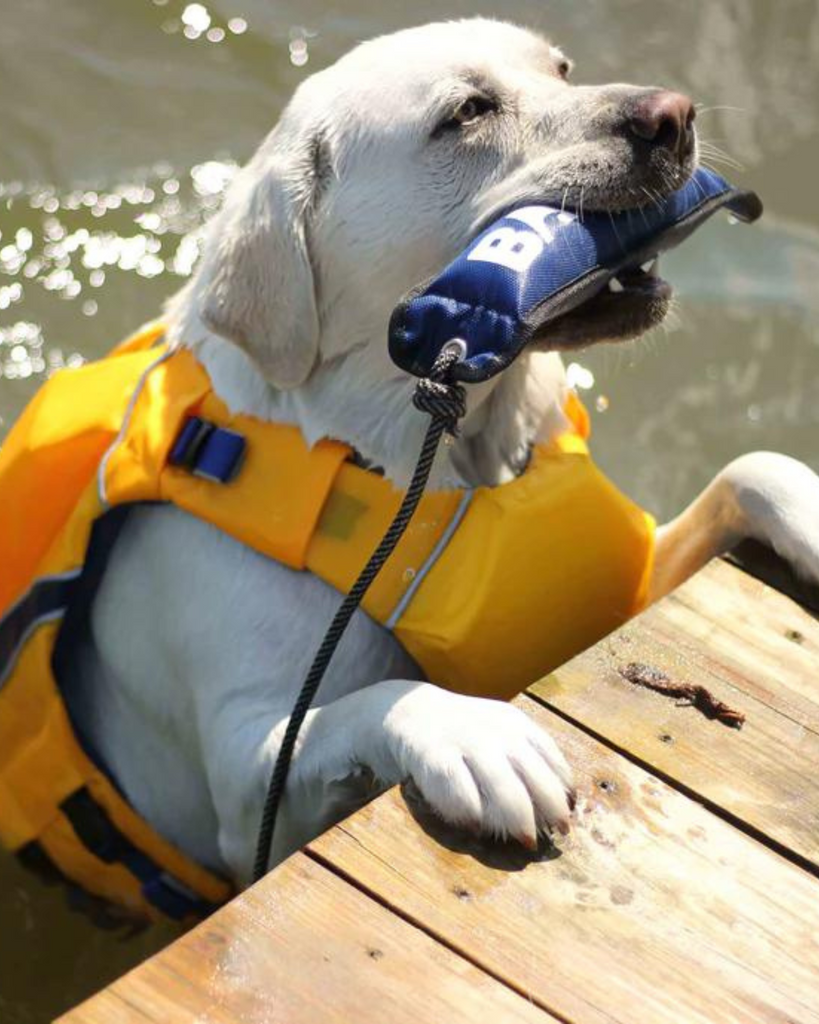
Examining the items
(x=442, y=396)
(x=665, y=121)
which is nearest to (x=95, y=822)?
(x=442, y=396)

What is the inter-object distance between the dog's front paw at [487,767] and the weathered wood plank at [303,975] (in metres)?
0.24

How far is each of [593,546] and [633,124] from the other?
960 millimetres

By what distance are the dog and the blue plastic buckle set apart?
0.09 m

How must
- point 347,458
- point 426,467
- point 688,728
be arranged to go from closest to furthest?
1. point 426,467
2. point 688,728
3. point 347,458

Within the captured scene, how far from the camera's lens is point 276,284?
3609 mm

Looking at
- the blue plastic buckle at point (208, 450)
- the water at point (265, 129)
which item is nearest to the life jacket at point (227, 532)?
the blue plastic buckle at point (208, 450)

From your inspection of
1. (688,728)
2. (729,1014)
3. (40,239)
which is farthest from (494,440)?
(40,239)

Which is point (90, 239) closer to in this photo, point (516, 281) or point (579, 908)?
point (516, 281)

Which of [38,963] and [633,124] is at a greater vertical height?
[633,124]

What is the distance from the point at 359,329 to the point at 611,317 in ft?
1.84

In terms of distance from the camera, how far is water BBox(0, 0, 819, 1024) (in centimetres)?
619

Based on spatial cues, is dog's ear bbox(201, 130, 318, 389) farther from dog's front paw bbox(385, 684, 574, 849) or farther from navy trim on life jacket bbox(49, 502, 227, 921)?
dog's front paw bbox(385, 684, 574, 849)

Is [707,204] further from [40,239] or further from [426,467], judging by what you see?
[40,239]

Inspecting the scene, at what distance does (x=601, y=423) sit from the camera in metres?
6.14
